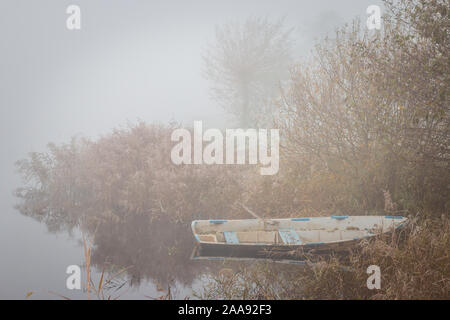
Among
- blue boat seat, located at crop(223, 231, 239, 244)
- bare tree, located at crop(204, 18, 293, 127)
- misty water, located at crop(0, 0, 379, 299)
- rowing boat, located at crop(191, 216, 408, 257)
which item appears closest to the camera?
rowing boat, located at crop(191, 216, 408, 257)

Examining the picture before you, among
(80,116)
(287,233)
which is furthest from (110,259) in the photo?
(80,116)

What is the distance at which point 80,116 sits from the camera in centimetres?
4956

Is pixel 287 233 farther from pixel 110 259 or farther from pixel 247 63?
pixel 247 63

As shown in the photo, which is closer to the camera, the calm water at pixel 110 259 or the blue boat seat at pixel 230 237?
the calm water at pixel 110 259

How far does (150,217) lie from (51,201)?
526cm

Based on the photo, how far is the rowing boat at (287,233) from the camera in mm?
6371

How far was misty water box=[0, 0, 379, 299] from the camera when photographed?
23.6ft

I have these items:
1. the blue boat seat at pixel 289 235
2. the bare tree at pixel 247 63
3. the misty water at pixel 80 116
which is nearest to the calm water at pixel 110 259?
the misty water at pixel 80 116

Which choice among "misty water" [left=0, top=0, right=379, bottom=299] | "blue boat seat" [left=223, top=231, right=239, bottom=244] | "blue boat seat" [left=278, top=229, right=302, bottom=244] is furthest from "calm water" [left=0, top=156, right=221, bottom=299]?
"blue boat seat" [left=278, top=229, right=302, bottom=244]

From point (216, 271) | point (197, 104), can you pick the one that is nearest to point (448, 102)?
point (216, 271)

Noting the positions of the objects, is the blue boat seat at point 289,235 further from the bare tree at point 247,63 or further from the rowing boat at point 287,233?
the bare tree at point 247,63

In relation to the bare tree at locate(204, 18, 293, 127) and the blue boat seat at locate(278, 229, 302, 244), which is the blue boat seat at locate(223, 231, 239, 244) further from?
the bare tree at locate(204, 18, 293, 127)

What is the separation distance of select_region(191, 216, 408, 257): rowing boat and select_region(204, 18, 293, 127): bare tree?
53.4 feet
